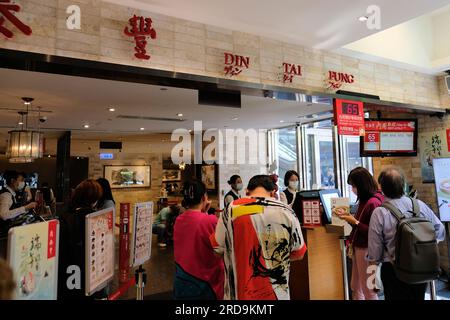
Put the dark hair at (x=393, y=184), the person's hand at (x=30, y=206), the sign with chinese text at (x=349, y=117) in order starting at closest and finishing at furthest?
1. the dark hair at (x=393, y=184)
2. the sign with chinese text at (x=349, y=117)
3. the person's hand at (x=30, y=206)

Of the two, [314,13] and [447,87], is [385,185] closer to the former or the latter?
[314,13]

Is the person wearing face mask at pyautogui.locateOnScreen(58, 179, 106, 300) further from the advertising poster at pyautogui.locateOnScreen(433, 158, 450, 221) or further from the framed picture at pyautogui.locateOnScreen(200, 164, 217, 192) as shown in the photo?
the framed picture at pyautogui.locateOnScreen(200, 164, 217, 192)

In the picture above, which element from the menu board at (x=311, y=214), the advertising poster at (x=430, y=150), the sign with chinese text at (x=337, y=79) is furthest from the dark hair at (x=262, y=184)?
the advertising poster at (x=430, y=150)

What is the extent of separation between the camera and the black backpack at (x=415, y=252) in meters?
2.16

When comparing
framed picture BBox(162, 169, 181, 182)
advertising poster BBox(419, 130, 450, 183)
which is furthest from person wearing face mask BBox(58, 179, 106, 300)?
framed picture BBox(162, 169, 181, 182)

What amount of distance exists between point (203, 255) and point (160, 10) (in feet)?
8.22

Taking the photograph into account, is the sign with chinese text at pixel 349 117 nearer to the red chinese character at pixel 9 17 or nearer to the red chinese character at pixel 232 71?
the red chinese character at pixel 232 71

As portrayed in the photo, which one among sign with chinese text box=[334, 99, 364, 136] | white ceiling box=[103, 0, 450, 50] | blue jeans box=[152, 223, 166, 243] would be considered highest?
white ceiling box=[103, 0, 450, 50]

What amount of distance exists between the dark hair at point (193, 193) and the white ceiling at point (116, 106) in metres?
2.37

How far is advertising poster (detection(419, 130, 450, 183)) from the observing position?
543 cm

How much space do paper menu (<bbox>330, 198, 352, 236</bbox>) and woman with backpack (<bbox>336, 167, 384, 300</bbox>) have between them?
0.13 ft

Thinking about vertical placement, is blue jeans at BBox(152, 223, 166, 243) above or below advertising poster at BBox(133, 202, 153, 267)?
below

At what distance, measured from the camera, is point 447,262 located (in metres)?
5.16
